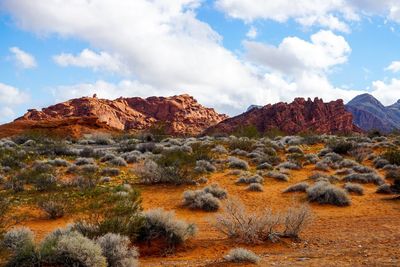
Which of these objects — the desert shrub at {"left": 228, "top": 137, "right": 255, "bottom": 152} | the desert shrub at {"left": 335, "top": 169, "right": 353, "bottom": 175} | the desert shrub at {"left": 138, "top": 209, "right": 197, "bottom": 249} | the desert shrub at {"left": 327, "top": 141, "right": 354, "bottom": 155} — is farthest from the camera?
the desert shrub at {"left": 228, "top": 137, "right": 255, "bottom": 152}

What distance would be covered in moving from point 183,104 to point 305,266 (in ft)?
381

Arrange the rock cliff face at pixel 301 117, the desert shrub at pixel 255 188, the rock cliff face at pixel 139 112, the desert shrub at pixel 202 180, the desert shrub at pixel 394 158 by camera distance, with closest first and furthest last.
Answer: the desert shrub at pixel 255 188 < the desert shrub at pixel 202 180 < the desert shrub at pixel 394 158 < the rock cliff face at pixel 301 117 < the rock cliff face at pixel 139 112

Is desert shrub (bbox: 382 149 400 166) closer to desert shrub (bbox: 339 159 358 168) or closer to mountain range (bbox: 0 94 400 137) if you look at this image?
desert shrub (bbox: 339 159 358 168)

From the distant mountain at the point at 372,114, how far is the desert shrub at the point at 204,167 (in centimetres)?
12744

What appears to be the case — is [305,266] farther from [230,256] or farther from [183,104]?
[183,104]

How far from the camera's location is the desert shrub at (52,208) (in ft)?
48.3

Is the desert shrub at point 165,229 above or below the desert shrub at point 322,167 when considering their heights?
below

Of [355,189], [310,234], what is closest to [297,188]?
[355,189]

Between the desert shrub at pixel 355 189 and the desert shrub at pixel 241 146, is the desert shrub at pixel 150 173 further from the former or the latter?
the desert shrub at pixel 241 146

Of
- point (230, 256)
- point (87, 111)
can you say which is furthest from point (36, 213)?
point (87, 111)

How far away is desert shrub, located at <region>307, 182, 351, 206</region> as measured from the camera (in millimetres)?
17172

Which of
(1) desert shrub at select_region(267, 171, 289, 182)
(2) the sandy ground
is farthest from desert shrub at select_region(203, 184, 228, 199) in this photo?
(1) desert shrub at select_region(267, 171, 289, 182)

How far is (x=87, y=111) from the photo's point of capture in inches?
4048

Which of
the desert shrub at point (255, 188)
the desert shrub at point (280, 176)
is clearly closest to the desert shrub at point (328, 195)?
the desert shrub at point (255, 188)
